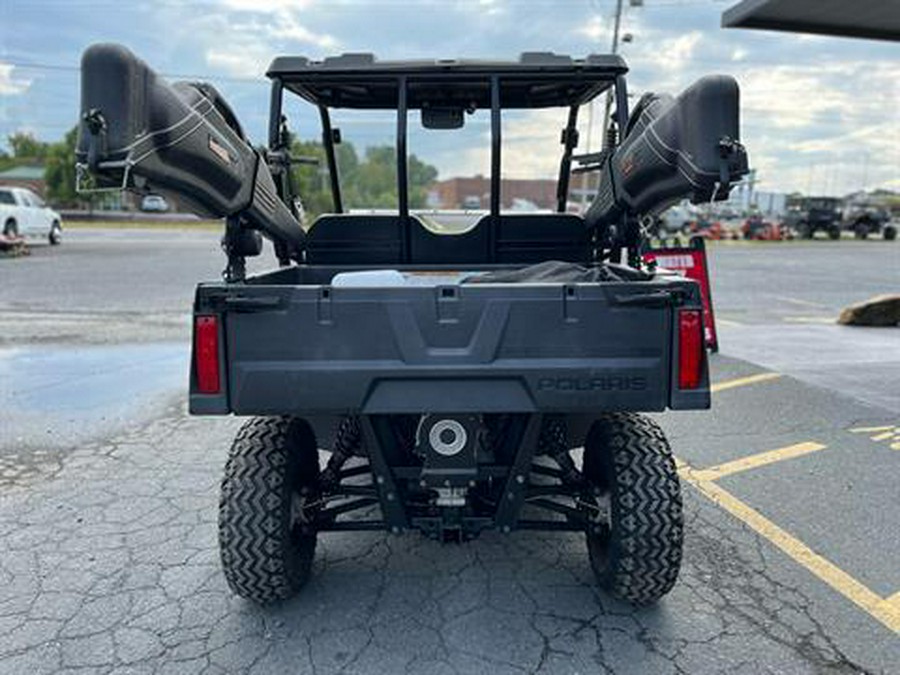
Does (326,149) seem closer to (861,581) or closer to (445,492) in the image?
(445,492)

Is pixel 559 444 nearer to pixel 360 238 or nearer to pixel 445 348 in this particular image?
pixel 445 348

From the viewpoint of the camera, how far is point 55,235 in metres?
24.9

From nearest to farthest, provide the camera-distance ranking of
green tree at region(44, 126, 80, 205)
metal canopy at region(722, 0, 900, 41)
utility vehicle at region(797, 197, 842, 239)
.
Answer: metal canopy at region(722, 0, 900, 41) → utility vehicle at region(797, 197, 842, 239) → green tree at region(44, 126, 80, 205)

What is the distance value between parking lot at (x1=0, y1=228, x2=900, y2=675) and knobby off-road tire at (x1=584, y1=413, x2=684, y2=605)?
0.61ft

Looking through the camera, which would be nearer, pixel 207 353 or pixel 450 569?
pixel 207 353

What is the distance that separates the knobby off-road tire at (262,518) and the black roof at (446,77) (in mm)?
1979

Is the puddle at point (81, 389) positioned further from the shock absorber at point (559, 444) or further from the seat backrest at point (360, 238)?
the shock absorber at point (559, 444)

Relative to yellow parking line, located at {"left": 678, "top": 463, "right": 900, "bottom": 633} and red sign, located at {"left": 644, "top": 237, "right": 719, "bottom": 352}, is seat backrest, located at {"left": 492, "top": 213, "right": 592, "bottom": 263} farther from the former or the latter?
red sign, located at {"left": 644, "top": 237, "right": 719, "bottom": 352}

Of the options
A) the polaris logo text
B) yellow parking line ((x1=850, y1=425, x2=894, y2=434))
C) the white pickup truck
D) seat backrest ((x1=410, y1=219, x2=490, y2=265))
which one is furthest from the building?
the polaris logo text

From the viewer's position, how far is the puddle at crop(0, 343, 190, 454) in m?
5.25

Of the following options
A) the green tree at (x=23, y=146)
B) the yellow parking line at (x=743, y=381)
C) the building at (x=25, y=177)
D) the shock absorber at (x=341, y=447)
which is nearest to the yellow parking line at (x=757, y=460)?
the yellow parking line at (x=743, y=381)

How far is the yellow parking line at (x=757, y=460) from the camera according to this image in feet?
14.6

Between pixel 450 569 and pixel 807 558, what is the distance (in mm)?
1766

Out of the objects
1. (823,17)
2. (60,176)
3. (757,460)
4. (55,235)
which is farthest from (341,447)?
(60,176)
